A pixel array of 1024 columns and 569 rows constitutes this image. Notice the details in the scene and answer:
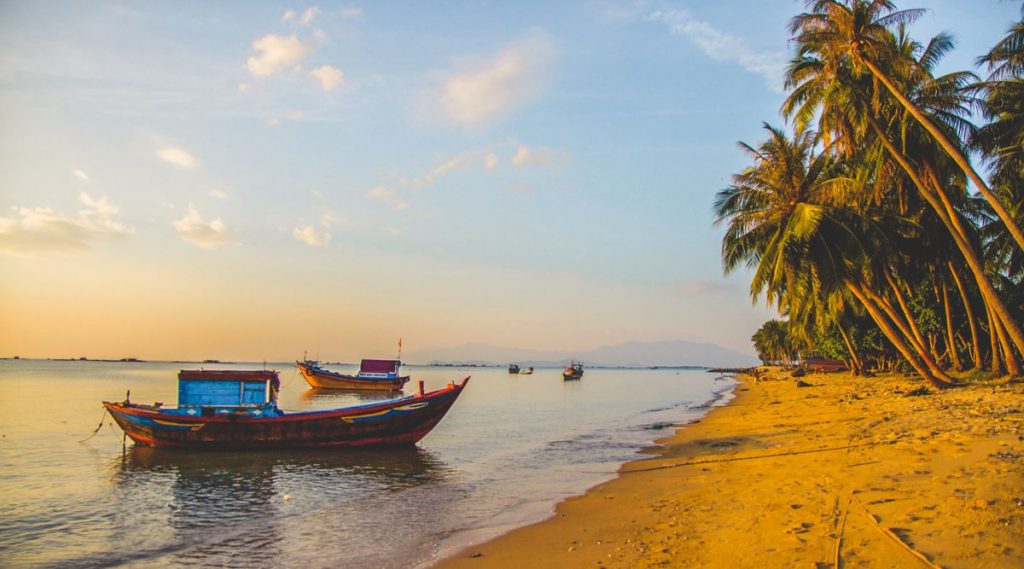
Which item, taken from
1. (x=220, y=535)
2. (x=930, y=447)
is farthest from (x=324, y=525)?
(x=930, y=447)

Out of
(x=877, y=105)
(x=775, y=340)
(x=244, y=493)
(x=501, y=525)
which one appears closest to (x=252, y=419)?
(x=244, y=493)

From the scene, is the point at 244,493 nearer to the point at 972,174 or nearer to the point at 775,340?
the point at 972,174

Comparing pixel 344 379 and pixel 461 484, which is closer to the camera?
pixel 461 484

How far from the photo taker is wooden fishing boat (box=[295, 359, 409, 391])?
5309cm

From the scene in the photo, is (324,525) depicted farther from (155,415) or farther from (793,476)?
(155,415)

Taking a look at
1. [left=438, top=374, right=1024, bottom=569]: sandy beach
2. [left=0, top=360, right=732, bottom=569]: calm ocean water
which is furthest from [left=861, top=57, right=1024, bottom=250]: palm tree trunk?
[left=0, top=360, right=732, bottom=569]: calm ocean water

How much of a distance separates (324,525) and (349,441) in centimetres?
840

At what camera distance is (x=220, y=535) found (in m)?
9.82

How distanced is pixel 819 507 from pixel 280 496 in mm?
10749

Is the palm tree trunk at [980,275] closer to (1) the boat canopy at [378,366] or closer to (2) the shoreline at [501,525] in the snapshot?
(2) the shoreline at [501,525]

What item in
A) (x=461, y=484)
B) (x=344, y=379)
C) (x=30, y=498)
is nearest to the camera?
(x=30, y=498)

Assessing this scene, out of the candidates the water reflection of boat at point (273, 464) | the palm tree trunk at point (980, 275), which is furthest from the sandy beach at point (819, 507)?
the water reflection of boat at point (273, 464)

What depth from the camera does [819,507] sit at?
7.69 m

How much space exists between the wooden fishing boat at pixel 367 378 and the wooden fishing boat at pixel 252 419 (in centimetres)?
3393
